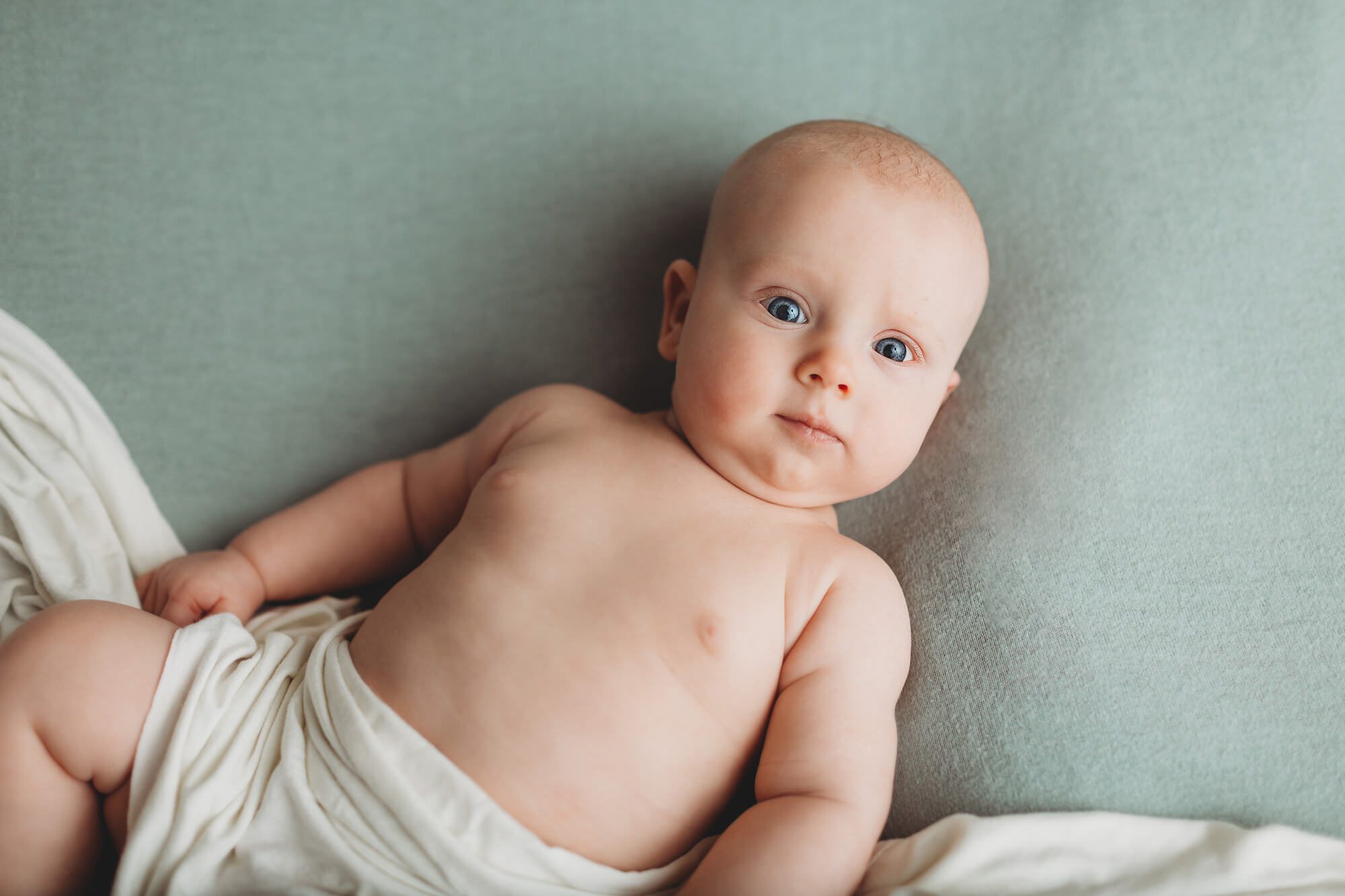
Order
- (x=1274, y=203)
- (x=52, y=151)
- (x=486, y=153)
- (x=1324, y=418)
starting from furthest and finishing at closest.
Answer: (x=486, y=153)
(x=52, y=151)
(x=1274, y=203)
(x=1324, y=418)

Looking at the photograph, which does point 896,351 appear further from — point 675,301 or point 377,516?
point 377,516

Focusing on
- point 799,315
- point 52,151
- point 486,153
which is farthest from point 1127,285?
point 52,151

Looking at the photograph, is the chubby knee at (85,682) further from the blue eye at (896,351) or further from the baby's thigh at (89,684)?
the blue eye at (896,351)

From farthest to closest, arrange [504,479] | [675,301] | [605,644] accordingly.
→ [675,301]
[504,479]
[605,644]

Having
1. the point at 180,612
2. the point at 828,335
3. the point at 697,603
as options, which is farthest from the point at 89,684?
the point at 828,335

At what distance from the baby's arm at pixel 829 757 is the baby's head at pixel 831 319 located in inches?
5.5

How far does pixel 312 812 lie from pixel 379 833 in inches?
2.8

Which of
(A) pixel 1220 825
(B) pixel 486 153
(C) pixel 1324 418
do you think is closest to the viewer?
(A) pixel 1220 825

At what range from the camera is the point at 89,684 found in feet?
3.03

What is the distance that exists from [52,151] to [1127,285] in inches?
57.2

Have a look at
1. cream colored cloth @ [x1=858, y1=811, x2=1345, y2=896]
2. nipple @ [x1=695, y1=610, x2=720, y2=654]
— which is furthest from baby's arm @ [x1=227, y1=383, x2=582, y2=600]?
cream colored cloth @ [x1=858, y1=811, x2=1345, y2=896]

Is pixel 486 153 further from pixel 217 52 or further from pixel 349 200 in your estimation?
pixel 217 52

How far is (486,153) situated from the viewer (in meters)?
1.39

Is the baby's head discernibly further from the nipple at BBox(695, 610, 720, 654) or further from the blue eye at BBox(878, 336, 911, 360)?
the nipple at BBox(695, 610, 720, 654)
